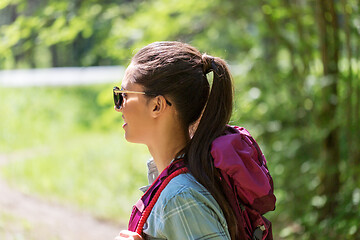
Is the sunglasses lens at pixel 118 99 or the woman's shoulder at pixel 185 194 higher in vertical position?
the sunglasses lens at pixel 118 99

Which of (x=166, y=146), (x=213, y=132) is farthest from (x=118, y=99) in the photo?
(x=213, y=132)

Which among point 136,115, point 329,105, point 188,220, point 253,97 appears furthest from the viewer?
point 253,97

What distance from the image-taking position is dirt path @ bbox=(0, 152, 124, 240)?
16.8 ft

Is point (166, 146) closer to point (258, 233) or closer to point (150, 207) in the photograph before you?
point (150, 207)

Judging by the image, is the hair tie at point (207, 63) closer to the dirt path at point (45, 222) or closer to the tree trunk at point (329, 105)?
the tree trunk at point (329, 105)

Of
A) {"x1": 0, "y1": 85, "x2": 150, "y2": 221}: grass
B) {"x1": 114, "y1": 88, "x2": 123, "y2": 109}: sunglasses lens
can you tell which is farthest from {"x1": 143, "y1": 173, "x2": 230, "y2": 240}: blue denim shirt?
{"x1": 0, "y1": 85, "x2": 150, "y2": 221}: grass

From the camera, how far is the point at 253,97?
16.7 feet

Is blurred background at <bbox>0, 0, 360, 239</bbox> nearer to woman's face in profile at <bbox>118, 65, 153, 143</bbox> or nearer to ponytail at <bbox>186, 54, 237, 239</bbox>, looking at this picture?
ponytail at <bbox>186, 54, 237, 239</bbox>

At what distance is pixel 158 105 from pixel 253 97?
138 inches

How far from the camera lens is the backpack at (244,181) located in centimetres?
151

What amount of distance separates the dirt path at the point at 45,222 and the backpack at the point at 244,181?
368 cm

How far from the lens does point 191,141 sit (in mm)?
1654

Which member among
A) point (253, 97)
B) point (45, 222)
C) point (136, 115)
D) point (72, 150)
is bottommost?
point (45, 222)

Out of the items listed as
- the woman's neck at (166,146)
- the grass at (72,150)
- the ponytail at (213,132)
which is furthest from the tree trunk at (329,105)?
the woman's neck at (166,146)
